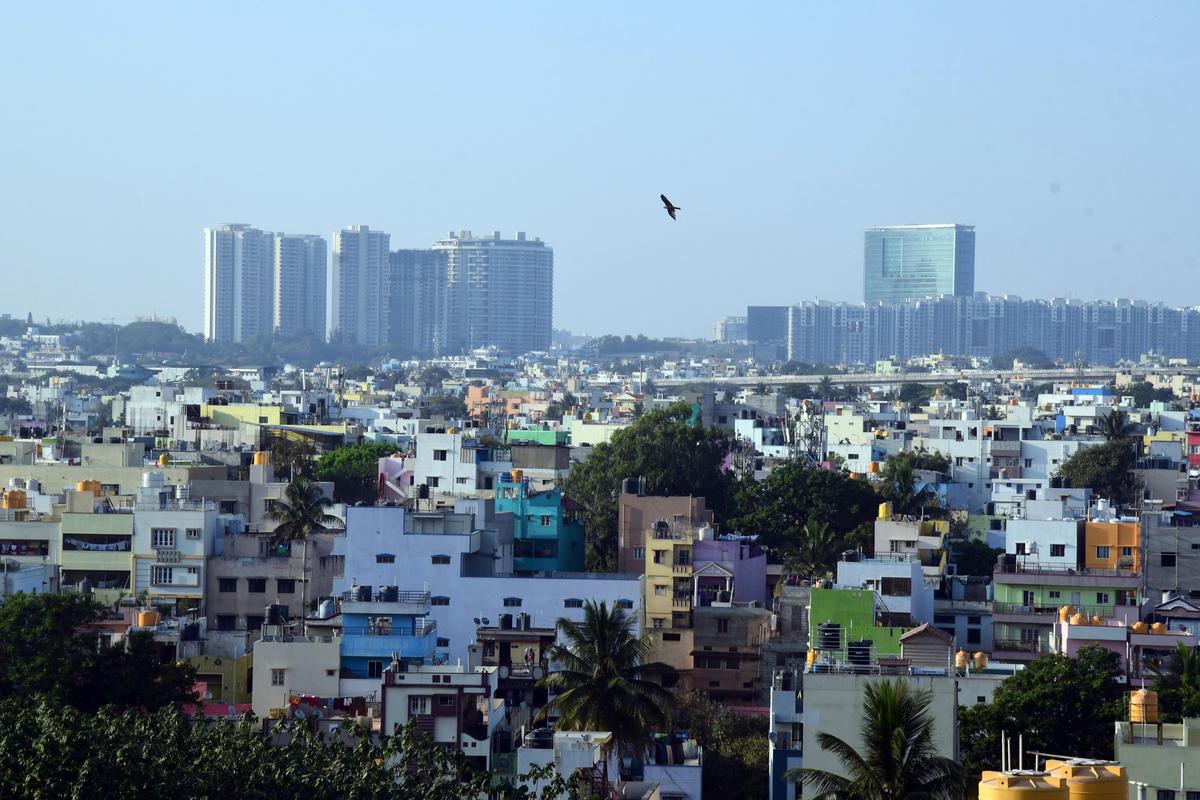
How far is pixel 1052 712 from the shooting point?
2186 centimetres

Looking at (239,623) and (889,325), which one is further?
(889,325)

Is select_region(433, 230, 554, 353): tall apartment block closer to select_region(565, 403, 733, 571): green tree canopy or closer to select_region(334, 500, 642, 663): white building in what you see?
select_region(565, 403, 733, 571): green tree canopy

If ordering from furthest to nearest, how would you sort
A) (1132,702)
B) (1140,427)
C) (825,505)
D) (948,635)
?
1. (1140,427)
2. (825,505)
3. (948,635)
4. (1132,702)

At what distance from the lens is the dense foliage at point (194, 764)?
1614 cm

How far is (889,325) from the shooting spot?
197000 mm

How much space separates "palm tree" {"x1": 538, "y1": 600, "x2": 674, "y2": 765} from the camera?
22.0 m

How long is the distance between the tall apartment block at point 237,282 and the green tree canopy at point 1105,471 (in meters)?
142

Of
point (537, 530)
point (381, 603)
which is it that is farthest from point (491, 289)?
point (381, 603)

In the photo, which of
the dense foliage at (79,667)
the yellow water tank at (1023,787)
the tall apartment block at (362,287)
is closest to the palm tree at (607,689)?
the dense foliage at (79,667)

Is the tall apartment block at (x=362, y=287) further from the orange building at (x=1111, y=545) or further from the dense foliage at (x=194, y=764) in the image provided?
the dense foliage at (x=194, y=764)

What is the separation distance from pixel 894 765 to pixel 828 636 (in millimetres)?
9353

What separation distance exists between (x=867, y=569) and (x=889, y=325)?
555ft

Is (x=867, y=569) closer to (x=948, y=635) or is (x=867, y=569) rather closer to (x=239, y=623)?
(x=948, y=635)

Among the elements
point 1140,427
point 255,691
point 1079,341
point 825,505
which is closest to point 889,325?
point 1079,341
